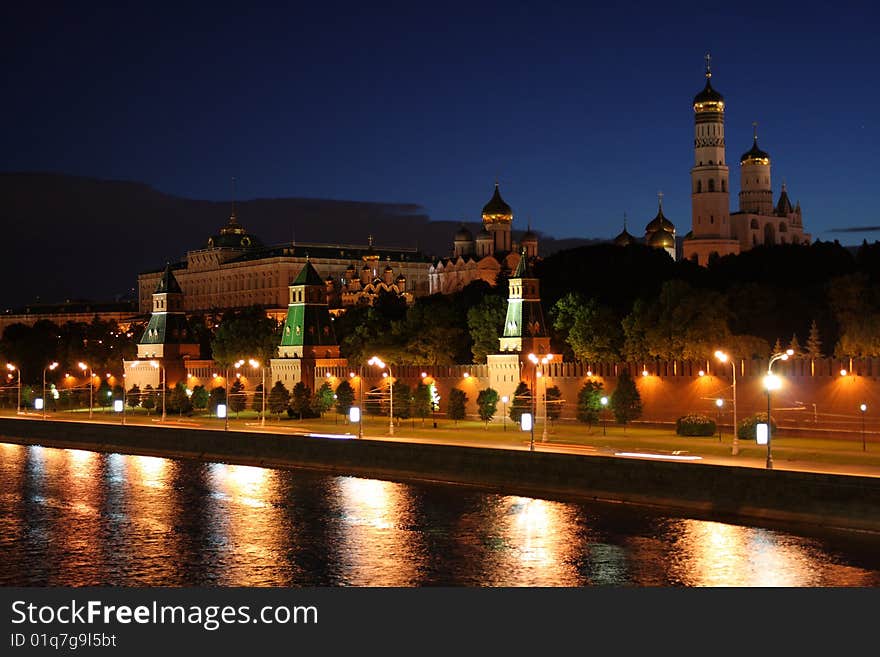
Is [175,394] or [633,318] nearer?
[633,318]

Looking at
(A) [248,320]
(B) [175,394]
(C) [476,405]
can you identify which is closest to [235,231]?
(A) [248,320]

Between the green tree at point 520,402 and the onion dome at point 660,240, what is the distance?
64.3 meters

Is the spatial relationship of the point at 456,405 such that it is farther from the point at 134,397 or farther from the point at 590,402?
the point at 134,397

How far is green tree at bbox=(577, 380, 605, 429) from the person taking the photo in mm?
58156

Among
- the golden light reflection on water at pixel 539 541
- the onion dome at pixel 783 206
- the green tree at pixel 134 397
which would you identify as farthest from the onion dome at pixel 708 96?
the golden light reflection on water at pixel 539 541

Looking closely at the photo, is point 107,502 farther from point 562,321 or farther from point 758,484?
point 562,321

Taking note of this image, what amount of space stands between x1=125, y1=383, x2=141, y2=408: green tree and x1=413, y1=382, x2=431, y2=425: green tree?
85.8ft

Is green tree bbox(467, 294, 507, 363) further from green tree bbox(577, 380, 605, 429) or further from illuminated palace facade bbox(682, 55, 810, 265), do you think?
illuminated palace facade bbox(682, 55, 810, 265)

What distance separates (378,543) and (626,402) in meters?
25.3

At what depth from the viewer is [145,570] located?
3189 cm

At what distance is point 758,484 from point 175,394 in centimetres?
5081

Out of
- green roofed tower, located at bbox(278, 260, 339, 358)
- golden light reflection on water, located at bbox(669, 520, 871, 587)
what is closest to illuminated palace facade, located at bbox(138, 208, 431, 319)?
green roofed tower, located at bbox(278, 260, 339, 358)

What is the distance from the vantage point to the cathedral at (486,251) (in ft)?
459

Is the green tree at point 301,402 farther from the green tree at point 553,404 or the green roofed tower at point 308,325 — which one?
the green tree at point 553,404
